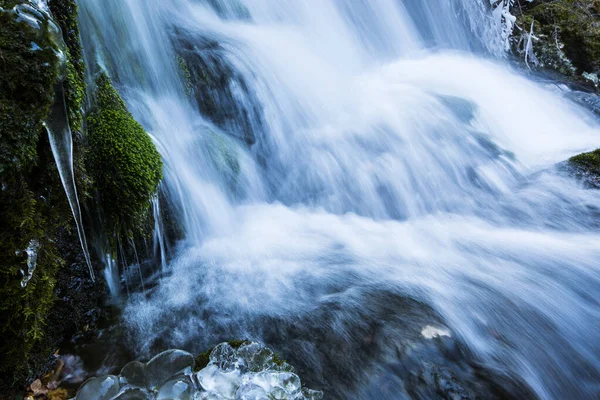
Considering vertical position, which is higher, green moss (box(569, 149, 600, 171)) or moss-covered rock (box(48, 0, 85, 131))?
moss-covered rock (box(48, 0, 85, 131))

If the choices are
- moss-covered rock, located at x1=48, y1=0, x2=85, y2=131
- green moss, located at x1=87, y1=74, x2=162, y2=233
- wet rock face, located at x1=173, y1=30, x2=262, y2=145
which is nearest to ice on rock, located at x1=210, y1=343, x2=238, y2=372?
green moss, located at x1=87, y1=74, x2=162, y2=233

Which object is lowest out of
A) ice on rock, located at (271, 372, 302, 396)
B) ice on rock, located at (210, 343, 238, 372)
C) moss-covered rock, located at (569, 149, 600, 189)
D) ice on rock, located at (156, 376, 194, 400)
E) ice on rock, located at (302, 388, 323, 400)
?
moss-covered rock, located at (569, 149, 600, 189)

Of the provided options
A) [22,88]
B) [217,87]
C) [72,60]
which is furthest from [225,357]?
[217,87]

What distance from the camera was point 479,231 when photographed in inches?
191

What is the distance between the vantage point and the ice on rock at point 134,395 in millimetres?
2259

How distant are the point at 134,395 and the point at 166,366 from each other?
246 millimetres

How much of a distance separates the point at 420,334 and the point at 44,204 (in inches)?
107

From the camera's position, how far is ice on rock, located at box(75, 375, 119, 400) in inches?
90.9

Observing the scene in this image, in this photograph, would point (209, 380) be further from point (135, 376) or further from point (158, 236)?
point (158, 236)

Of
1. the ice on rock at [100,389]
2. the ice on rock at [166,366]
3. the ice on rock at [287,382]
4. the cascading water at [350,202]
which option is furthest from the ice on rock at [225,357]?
the cascading water at [350,202]

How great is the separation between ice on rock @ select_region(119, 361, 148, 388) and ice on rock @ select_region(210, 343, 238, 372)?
14.7 inches

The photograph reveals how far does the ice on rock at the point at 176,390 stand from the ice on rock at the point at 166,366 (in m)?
0.12

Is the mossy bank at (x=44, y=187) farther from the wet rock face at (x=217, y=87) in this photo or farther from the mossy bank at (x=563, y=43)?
the mossy bank at (x=563, y=43)

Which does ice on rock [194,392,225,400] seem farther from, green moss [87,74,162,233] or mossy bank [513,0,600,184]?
mossy bank [513,0,600,184]
